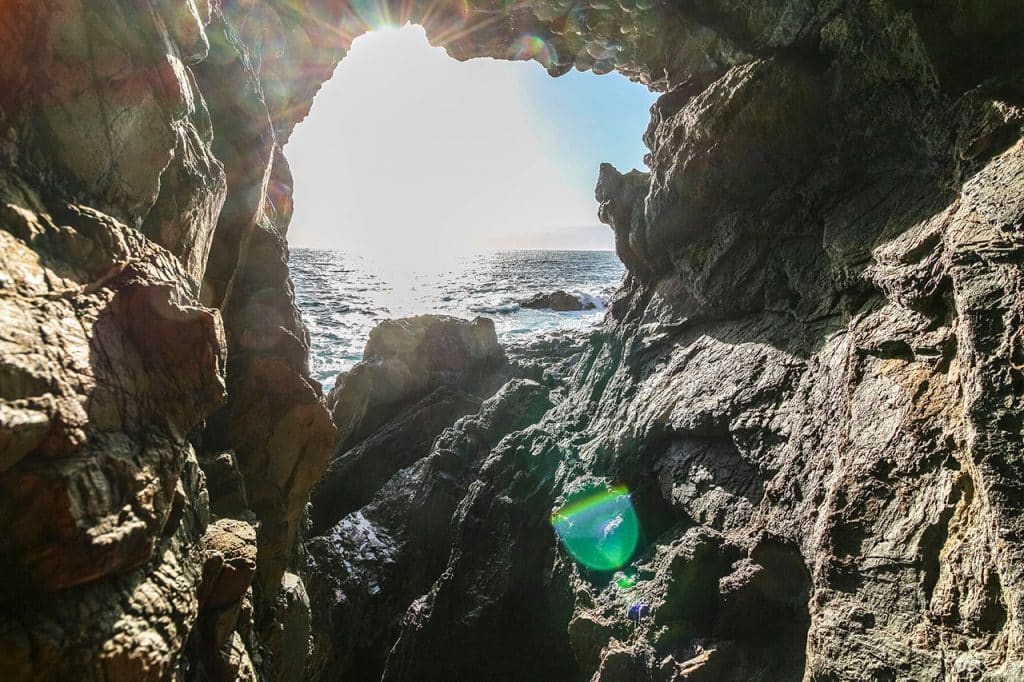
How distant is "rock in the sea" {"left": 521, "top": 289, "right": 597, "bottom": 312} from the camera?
36438 mm

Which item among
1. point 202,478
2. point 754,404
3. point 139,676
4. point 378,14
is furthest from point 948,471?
point 378,14

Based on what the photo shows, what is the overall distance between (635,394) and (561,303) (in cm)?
2723

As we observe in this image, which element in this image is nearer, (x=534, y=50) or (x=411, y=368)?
(x=534, y=50)

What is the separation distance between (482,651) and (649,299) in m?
7.93

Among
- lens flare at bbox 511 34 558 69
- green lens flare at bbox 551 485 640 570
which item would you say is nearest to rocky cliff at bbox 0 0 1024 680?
green lens flare at bbox 551 485 640 570

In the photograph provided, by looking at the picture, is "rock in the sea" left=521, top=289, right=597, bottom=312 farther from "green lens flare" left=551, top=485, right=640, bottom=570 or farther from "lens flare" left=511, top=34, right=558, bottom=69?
"green lens flare" left=551, top=485, right=640, bottom=570

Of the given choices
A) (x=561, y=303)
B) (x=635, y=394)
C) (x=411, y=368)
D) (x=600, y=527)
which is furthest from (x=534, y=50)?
(x=561, y=303)

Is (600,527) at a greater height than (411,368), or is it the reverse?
(411,368)

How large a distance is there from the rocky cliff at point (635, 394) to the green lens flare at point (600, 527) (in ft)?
0.75

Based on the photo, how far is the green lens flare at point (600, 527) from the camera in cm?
738

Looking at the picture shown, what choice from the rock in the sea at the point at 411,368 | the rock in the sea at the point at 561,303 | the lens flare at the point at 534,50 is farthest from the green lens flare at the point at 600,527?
the rock in the sea at the point at 561,303

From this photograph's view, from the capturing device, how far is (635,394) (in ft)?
32.0

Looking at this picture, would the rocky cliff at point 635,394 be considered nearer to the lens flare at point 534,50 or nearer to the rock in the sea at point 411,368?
the lens flare at point 534,50

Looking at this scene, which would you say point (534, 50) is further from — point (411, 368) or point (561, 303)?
point (561, 303)
